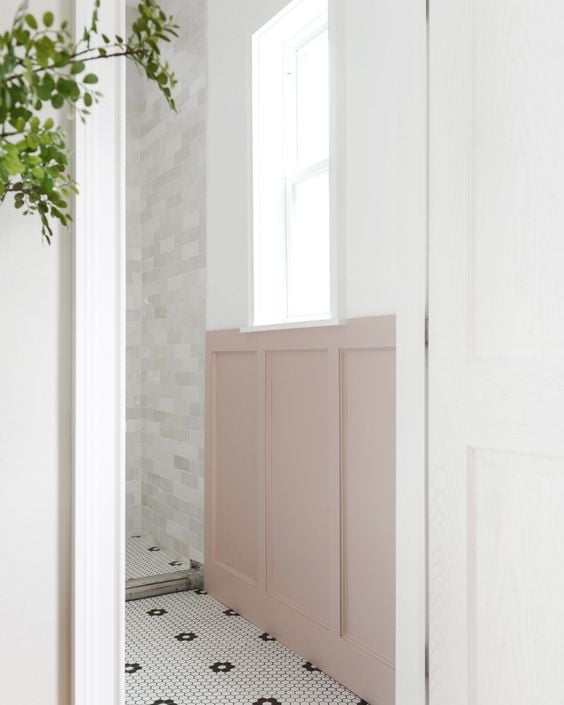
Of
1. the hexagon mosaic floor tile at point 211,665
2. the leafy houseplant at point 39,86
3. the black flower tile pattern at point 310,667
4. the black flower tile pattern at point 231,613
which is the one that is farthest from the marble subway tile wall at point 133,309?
the leafy houseplant at point 39,86

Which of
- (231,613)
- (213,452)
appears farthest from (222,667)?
(213,452)

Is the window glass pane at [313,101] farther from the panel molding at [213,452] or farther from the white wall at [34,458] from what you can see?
the white wall at [34,458]

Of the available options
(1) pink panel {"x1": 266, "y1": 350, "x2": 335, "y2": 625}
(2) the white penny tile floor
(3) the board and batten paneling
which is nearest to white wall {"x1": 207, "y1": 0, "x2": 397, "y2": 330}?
(3) the board and batten paneling

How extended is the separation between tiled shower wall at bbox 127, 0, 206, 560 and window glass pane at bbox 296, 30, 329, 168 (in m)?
0.57

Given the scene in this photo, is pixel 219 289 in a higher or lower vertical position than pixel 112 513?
higher

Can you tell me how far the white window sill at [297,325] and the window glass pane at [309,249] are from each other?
17cm

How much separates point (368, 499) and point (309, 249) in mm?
1026

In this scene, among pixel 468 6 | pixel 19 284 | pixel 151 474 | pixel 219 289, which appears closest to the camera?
pixel 19 284

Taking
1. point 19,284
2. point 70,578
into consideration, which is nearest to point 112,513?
point 70,578

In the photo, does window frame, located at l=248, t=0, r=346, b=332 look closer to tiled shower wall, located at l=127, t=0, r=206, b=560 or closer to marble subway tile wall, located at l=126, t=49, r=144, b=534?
tiled shower wall, located at l=127, t=0, r=206, b=560

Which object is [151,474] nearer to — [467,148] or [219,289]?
[219,289]

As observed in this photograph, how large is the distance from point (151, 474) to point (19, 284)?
→ 299cm

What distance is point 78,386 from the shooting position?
947mm

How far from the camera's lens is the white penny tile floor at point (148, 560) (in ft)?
10.8
